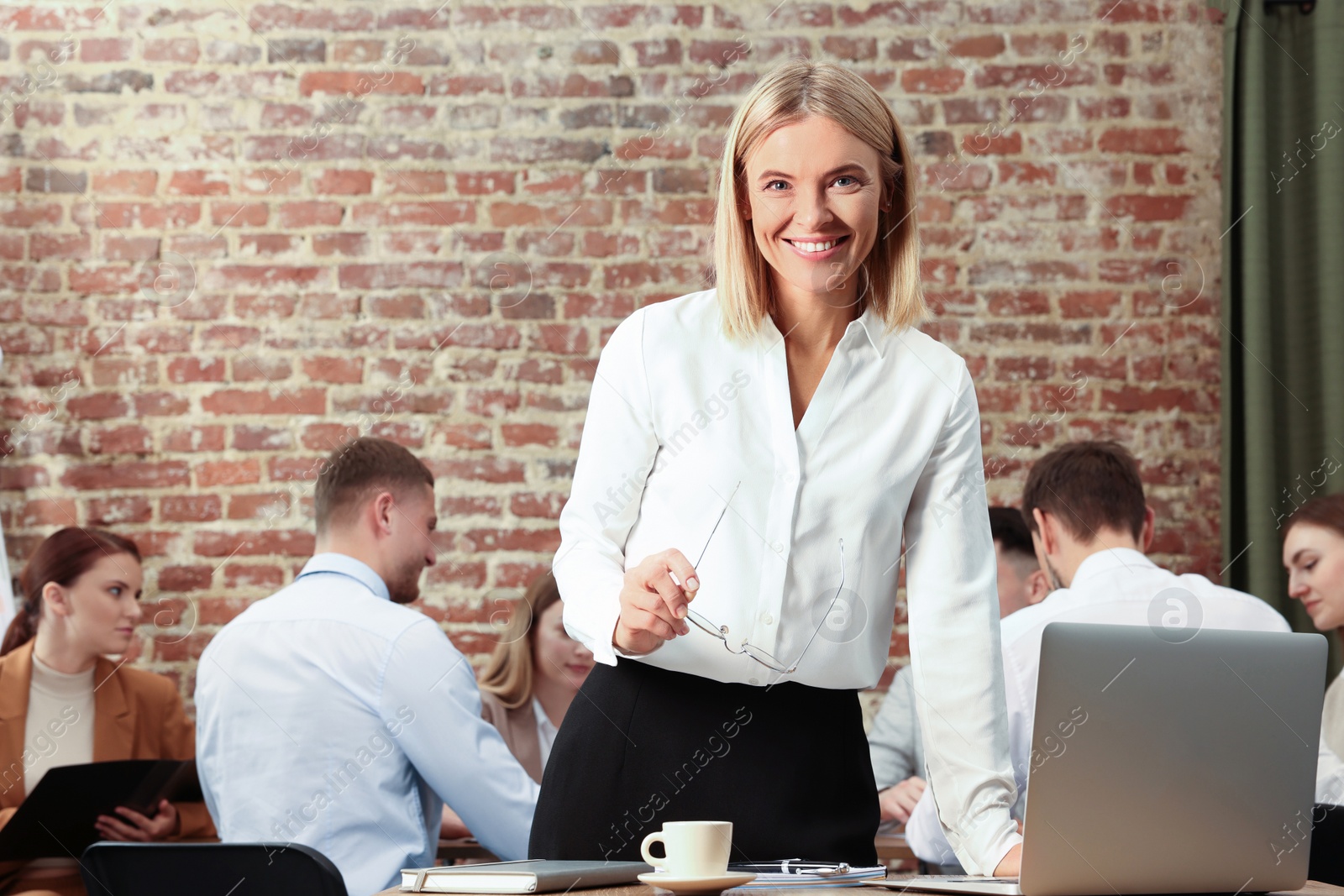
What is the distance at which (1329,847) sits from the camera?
1.78 m

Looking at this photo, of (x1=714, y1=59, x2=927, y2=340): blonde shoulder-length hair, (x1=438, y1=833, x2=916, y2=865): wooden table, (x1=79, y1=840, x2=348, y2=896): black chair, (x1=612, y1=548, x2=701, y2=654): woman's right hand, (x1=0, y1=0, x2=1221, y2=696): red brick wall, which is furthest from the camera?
(x1=0, y1=0, x2=1221, y2=696): red brick wall

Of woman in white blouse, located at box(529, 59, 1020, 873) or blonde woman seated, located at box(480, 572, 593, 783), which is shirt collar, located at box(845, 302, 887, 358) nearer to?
woman in white blouse, located at box(529, 59, 1020, 873)

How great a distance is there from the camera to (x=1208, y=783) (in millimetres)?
926

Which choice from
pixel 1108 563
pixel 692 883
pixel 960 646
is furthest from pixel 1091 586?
pixel 692 883

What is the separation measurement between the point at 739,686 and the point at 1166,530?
259 centimetres

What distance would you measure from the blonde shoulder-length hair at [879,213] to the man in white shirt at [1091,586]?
3.51 feet

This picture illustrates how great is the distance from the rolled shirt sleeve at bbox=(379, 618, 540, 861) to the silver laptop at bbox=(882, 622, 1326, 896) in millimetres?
1300

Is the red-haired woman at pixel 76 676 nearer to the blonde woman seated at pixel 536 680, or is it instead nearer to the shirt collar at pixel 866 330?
the blonde woman seated at pixel 536 680

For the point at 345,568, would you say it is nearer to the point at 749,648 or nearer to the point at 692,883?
the point at 749,648

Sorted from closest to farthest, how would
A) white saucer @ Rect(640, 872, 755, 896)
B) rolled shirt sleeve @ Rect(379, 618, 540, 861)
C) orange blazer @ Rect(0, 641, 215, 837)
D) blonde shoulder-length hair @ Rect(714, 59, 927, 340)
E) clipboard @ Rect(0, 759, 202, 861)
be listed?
white saucer @ Rect(640, 872, 755, 896)
blonde shoulder-length hair @ Rect(714, 59, 927, 340)
rolled shirt sleeve @ Rect(379, 618, 540, 861)
clipboard @ Rect(0, 759, 202, 861)
orange blazer @ Rect(0, 641, 215, 837)

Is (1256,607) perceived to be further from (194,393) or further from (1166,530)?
(194,393)

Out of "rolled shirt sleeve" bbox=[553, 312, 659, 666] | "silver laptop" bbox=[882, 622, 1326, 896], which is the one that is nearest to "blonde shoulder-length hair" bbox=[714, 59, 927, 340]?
"rolled shirt sleeve" bbox=[553, 312, 659, 666]

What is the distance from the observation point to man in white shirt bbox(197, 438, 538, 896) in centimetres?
215

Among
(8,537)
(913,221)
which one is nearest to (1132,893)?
(913,221)
